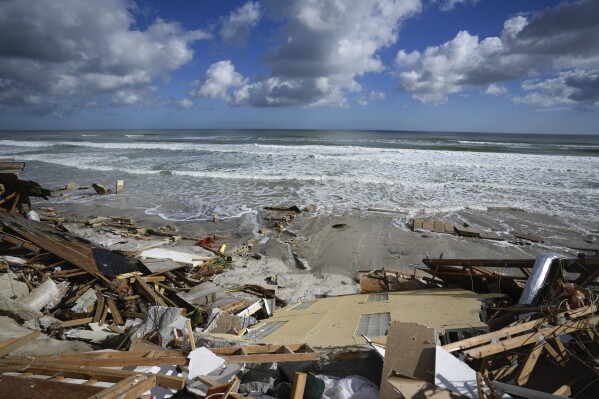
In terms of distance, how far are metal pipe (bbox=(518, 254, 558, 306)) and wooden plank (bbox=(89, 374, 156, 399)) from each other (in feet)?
15.5

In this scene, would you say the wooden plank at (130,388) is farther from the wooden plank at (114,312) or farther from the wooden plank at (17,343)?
the wooden plank at (114,312)

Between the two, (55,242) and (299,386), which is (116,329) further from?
(299,386)

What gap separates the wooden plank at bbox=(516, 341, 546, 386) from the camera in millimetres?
3166

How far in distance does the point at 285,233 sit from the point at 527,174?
65.9ft

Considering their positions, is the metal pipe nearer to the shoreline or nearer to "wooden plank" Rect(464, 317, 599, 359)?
"wooden plank" Rect(464, 317, 599, 359)

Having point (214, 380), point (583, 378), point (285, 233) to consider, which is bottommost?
point (285, 233)

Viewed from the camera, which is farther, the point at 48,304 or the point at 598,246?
the point at 598,246

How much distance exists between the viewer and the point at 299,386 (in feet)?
10.0

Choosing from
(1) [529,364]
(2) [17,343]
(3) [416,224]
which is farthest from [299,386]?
(3) [416,224]

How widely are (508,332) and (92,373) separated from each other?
429cm

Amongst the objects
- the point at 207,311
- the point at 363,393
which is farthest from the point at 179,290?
the point at 363,393

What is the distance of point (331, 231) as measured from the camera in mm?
11555

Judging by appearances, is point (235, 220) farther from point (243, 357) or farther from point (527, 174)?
point (527, 174)

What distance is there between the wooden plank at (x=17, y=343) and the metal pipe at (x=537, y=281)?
6.60 metres
